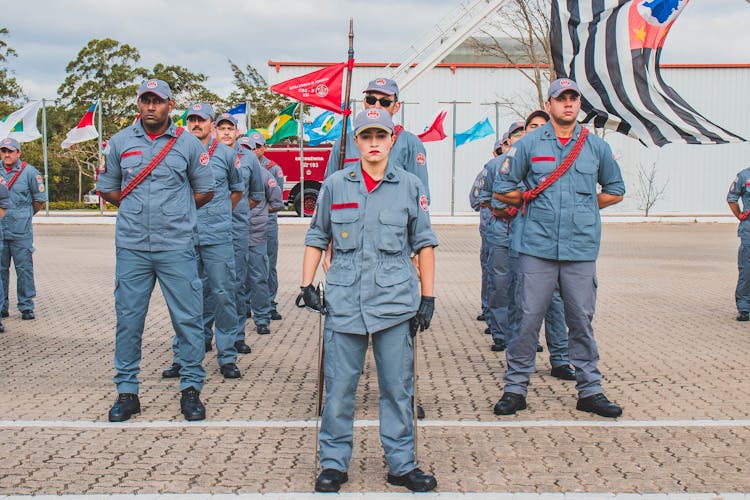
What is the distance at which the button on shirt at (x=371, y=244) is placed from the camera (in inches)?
179

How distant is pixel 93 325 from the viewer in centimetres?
991

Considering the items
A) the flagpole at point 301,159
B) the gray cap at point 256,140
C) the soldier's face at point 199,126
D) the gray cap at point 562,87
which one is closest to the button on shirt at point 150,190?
the soldier's face at point 199,126

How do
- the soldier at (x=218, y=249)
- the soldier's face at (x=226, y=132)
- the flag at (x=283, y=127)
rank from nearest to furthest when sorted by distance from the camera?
the soldier at (x=218, y=249), the soldier's face at (x=226, y=132), the flag at (x=283, y=127)

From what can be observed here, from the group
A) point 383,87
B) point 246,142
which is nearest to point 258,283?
point 246,142

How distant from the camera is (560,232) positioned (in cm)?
600

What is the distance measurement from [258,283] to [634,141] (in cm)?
3131

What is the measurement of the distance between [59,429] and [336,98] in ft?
21.1

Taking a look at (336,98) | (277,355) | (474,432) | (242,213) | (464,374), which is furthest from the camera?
(336,98)

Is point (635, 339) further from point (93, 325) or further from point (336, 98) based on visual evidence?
point (93, 325)

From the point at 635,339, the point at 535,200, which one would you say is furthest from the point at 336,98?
the point at 535,200

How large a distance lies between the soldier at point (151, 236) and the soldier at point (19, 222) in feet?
16.1

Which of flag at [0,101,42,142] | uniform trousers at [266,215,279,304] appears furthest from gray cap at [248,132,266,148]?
flag at [0,101,42,142]

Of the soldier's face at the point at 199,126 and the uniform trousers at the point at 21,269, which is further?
the uniform trousers at the point at 21,269

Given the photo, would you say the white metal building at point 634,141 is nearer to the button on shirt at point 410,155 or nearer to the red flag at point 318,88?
the red flag at point 318,88
